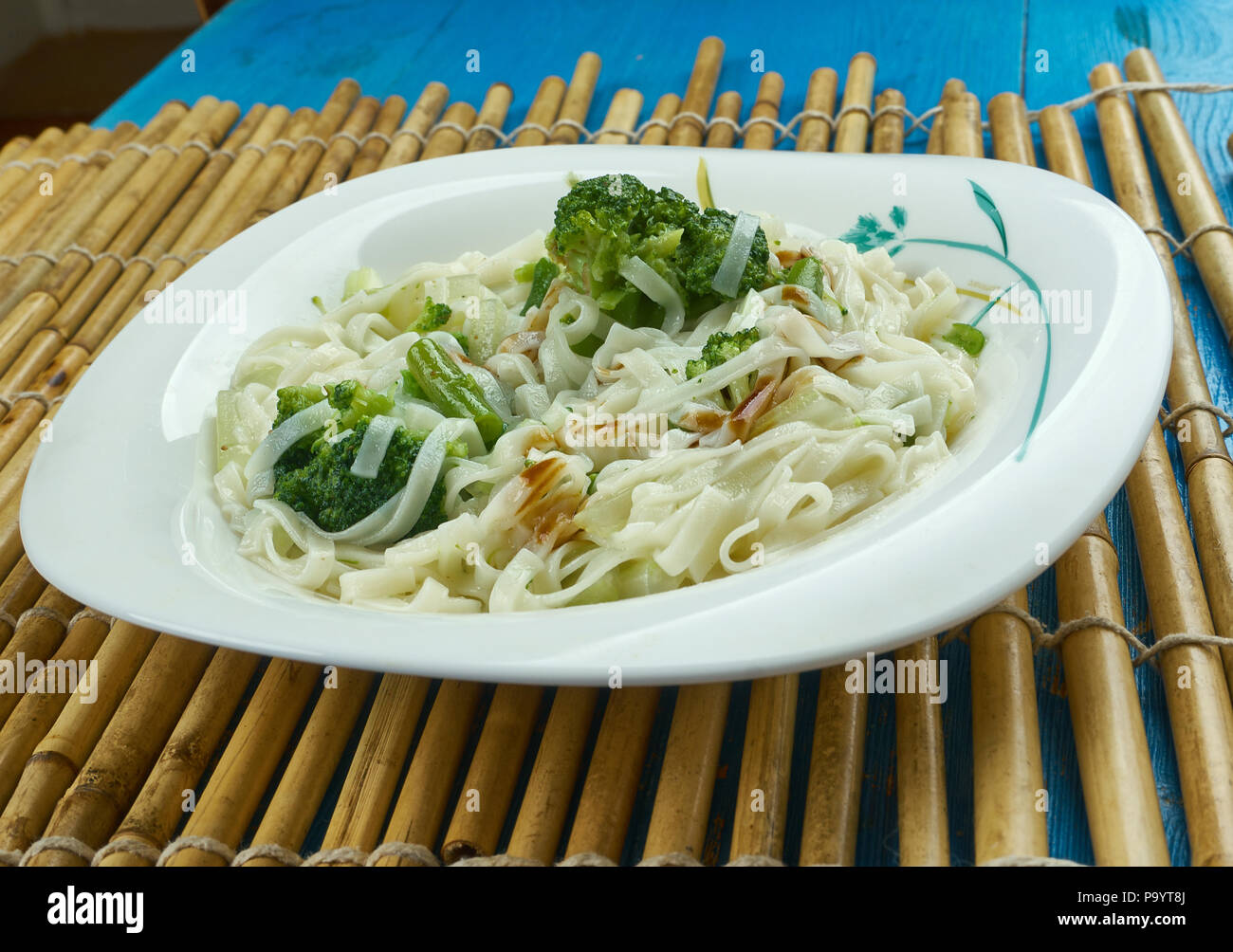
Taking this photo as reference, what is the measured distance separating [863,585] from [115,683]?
1546mm

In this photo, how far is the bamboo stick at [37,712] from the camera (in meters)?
2.07

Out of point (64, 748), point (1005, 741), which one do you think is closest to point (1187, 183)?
point (1005, 741)

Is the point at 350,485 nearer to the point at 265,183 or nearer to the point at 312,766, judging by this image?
the point at 312,766

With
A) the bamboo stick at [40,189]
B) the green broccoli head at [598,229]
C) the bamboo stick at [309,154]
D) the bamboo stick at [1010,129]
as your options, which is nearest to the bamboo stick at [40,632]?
the green broccoli head at [598,229]

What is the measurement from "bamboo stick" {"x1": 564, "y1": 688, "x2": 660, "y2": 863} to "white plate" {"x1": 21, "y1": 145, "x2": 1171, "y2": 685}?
0.94ft

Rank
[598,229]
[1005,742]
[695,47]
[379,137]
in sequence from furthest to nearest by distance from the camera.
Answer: [695,47], [379,137], [598,229], [1005,742]

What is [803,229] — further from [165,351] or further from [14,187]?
[14,187]

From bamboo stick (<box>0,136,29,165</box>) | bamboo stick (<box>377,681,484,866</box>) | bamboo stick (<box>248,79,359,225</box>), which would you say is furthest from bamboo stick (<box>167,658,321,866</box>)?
bamboo stick (<box>0,136,29,165</box>)

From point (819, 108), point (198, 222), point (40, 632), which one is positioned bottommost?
point (40, 632)

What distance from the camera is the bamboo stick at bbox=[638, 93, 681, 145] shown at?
385 cm

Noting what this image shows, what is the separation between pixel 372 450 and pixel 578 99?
7.99 ft

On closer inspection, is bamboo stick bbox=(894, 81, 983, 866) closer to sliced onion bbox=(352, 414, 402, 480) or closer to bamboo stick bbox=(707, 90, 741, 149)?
sliced onion bbox=(352, 414, 402, 480)

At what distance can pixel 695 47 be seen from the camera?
4.61m

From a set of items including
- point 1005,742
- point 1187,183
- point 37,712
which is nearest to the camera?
point 1005,742
